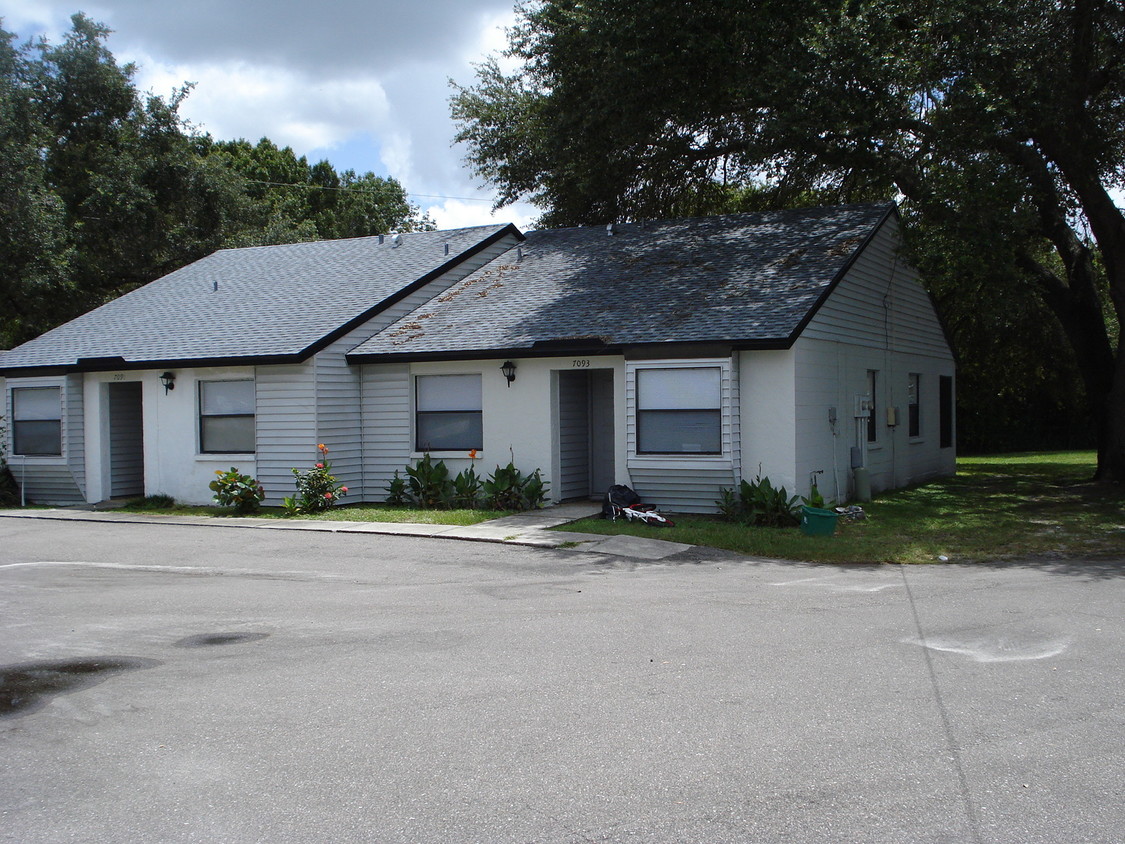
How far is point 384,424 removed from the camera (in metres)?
18.0

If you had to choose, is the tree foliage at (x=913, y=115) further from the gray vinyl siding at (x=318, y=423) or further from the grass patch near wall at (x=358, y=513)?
the grass patch near wall at (x=358, y=513)

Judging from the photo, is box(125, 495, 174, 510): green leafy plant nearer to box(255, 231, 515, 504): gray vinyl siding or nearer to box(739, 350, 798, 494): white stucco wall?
box(255, 231, 515, 504): gray vinyl siding

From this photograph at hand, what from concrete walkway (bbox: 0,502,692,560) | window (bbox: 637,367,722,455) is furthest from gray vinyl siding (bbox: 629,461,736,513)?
concrete walkway (bbox: 0,502,692,560)

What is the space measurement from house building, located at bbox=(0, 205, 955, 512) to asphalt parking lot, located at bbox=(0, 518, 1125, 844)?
5.06m

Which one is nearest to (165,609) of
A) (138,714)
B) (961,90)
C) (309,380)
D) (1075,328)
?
(138,714)

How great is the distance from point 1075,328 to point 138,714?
20183 mm

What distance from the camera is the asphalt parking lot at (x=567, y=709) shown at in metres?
4.48

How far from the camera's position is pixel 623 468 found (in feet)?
52.6

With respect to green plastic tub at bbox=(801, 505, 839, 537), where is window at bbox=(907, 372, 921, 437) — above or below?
above

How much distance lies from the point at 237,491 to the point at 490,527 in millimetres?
5183

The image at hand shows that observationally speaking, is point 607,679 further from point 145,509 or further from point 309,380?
point 145,509

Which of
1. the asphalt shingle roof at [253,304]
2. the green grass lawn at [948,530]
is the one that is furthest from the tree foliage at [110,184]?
the green grass lawn at [948,530]

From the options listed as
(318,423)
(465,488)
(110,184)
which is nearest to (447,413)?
(465,488)

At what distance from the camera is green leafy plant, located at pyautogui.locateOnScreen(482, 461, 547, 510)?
16.4m
